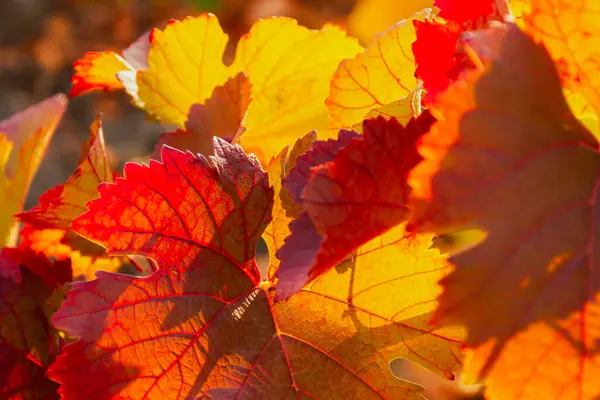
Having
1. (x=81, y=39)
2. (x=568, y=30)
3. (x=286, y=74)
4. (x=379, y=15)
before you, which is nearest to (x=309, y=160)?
(x=568, y=30)

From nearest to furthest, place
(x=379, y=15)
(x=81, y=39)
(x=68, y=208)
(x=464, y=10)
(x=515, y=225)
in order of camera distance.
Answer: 1. (x=515, y=225)
2. (x=464, y=10)
3. (x=68, y=208)
4. (x=379, y=15)
5. (x=81, y=39)

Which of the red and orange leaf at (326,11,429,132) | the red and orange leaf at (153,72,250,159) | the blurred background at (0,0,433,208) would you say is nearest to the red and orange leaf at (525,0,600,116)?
the red and orange leaf at (326,11,429,132)

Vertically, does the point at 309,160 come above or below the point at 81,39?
above

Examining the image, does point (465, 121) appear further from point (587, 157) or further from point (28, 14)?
point (28, 14)

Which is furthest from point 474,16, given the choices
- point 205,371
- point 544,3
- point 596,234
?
point 205,371

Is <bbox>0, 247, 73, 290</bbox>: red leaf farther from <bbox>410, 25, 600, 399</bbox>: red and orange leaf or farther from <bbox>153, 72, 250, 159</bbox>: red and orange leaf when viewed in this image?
<bbox>410, 25, 600, 399</bbox>: red and orange leaf

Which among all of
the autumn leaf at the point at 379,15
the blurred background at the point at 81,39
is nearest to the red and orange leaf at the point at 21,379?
the autumn leaf at the point at 379,15

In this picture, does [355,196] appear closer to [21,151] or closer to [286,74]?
[286,74]
